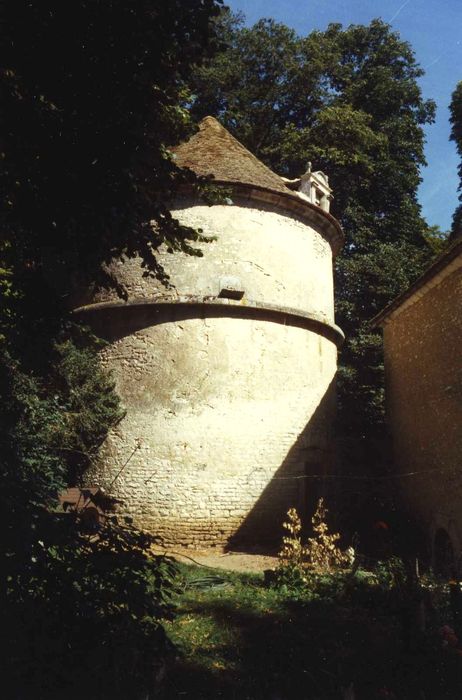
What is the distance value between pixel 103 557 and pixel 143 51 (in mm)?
2840

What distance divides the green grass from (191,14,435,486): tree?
10.4m

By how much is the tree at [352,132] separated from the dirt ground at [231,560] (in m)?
8.07

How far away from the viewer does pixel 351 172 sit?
2002 centimetres

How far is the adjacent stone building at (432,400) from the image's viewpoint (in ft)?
27.8

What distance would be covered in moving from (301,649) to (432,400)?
5.89 metres

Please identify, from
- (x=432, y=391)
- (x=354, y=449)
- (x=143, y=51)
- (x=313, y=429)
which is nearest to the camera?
(x=143, y=51)

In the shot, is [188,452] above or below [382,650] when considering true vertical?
above

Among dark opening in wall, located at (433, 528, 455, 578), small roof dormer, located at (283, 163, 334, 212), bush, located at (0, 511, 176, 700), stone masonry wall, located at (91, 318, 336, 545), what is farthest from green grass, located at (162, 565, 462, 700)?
small roof dormer, located at (283, 163, 334, 212)

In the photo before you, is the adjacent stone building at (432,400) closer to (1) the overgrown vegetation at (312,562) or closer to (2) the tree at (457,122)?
(1) the overgrown vegetation at (312,562)

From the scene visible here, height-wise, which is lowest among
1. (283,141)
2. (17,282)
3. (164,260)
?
(17,282)

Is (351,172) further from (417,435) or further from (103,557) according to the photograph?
(103,557)

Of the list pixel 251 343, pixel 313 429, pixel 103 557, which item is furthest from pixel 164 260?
pixel 103 557

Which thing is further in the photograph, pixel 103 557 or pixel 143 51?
pixel 143 51

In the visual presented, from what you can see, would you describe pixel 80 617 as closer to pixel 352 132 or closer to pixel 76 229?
pixel 76 229
